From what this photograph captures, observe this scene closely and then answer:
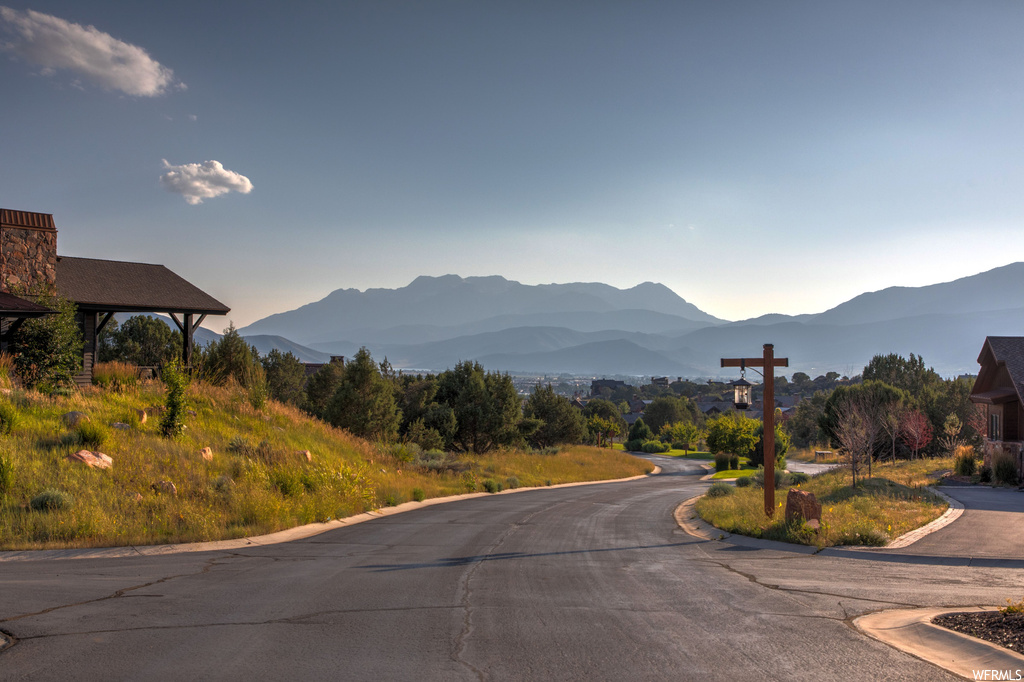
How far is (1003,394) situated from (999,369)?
2.40 metres

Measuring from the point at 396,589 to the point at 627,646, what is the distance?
3.74 meters

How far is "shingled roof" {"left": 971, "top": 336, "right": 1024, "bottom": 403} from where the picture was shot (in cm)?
2780

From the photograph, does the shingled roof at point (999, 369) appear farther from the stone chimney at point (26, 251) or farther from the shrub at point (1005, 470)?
the stone chimney at point (26, 251)

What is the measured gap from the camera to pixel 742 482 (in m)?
32.2

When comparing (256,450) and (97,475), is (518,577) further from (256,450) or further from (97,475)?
(256,450)

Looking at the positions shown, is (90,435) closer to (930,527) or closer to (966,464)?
(930,527)

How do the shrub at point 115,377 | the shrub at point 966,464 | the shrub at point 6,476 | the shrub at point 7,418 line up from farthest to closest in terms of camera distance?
the shrub at point 966,464 < the shrub at point 115,377 < the shrub at point 7,418 < the shrub at point 6,476

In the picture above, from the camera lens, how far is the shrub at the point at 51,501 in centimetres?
1215

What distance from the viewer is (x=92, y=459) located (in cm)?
1448

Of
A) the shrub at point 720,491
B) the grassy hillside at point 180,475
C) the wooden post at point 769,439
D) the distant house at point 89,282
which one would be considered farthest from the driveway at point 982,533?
the distant house at point 89,282

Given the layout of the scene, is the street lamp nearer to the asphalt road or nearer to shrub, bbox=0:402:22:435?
the asphalt road

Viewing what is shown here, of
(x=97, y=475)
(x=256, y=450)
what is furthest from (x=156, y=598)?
(x=256, y=450)

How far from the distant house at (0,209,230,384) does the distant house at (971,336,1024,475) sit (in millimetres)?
34850

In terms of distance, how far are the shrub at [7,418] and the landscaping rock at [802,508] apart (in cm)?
1863
